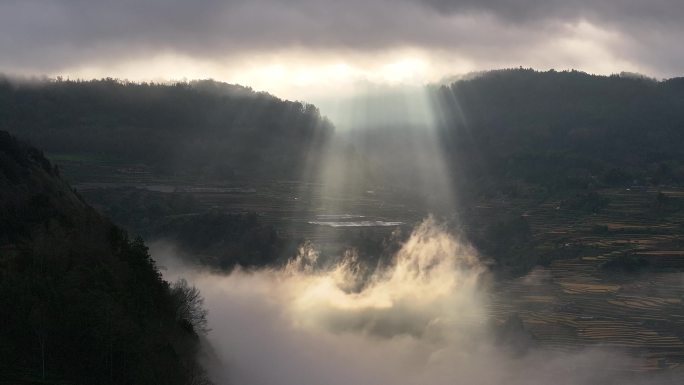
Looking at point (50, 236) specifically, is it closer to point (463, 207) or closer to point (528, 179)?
point (463, 207)

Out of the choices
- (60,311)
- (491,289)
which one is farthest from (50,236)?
(491,289)

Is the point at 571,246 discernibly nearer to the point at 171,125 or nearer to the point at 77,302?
the point at 171,125

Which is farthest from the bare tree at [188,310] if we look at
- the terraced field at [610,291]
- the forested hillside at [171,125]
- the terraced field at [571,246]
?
the forested hillside at [171,125]

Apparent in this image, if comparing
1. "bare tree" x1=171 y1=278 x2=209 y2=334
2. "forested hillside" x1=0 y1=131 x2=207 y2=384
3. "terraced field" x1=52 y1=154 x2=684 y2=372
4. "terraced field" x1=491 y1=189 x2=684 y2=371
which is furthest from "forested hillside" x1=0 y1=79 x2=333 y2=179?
"forested hillside" x1=0 y1=131 x2=207 y2=384

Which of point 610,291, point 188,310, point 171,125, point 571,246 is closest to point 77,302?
point 188,310

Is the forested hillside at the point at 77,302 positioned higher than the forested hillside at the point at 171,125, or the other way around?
the forested hillside at the point at 171,125

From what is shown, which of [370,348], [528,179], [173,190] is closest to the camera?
[370,348]

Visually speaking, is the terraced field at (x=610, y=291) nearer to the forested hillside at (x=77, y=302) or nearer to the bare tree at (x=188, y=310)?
the bare tree at (x=188, y=310)
